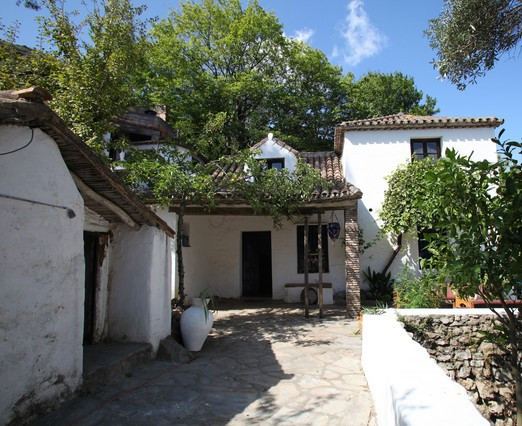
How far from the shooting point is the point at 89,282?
5.31m

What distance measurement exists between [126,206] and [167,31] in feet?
63.3

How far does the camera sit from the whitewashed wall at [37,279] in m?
3.14

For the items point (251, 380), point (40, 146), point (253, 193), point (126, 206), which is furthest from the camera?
point (253, 193)

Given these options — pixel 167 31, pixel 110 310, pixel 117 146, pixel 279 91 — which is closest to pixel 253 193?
pixel 117 146

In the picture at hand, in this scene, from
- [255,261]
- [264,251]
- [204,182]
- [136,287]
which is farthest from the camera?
[264,251]

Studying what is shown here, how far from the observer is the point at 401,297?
28.1 ft

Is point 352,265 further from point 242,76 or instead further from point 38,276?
point 242,76

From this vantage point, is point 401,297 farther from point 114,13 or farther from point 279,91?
point 279,91

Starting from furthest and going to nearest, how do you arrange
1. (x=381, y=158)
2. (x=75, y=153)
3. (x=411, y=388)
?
1. (x=381, y=158)
2. (x=75, y=153)
3. (x=411, y=388)

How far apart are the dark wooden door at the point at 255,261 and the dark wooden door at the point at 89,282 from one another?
7.35m

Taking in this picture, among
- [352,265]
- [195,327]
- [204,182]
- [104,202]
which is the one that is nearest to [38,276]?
[104,202]

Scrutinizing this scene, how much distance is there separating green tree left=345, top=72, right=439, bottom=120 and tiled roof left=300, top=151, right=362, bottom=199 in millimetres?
8076

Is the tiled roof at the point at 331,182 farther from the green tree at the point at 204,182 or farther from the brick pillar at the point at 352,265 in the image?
the brick pillar at the point at 352,265

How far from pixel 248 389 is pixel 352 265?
210 inches
